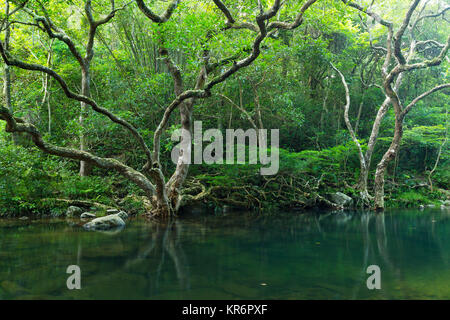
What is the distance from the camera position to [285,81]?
1462 centimetres

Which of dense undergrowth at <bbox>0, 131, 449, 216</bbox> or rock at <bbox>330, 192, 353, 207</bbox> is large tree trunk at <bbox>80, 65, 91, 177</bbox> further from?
rock at <bbox>330, 192, 353, 207</bbox>

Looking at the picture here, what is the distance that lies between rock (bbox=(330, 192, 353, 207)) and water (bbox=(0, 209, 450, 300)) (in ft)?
16.8

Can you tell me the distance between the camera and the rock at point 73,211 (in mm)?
10462

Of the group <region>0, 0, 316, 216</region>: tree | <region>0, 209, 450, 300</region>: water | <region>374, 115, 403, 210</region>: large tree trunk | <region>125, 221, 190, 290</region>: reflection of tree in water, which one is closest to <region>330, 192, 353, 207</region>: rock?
<region>374, 115, 403, 210</region>: large tree trunk

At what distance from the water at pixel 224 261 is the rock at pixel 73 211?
5.49 feet

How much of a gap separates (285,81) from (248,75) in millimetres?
1937

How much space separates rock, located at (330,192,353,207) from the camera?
1384 cm

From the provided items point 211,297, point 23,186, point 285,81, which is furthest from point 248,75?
point 211,297

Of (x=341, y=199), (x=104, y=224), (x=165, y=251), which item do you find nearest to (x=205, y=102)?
(x=341, y=199)

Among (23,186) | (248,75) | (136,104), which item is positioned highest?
(248,75)

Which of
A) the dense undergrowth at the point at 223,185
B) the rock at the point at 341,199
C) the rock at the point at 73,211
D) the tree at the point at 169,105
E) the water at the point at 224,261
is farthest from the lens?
the rock at the point at 341,199

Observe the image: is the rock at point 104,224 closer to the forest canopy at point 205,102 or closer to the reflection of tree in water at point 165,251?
the reflection of tree in water at point 165,251

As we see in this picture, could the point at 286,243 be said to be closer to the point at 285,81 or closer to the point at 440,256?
the point at 440,256

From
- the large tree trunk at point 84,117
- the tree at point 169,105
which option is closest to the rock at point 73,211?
the large tree trunk at point 84,117
